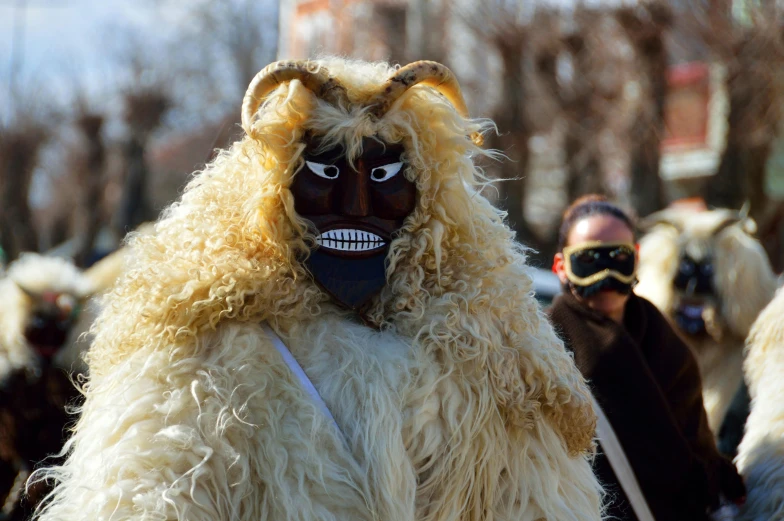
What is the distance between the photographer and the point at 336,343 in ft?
7.80

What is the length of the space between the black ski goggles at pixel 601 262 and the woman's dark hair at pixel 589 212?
164 mm

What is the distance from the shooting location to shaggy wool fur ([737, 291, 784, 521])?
3.20 m

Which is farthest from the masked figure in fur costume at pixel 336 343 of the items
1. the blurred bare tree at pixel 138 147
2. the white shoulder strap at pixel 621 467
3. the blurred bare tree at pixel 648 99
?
the blurred bare tree at pixel 138 147

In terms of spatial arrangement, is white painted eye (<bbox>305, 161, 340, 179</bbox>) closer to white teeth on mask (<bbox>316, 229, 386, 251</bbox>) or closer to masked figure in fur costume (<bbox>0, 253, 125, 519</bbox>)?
white teeth on mask (<bbox>316, 229, 386, 251</bbox>)

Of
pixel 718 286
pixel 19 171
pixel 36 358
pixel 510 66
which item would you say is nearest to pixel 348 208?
pixel 36 358

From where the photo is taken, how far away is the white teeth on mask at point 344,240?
2424mm

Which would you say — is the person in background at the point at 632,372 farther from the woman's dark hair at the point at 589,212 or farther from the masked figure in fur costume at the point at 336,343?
the masked figure in fur costume at the point at 336,343

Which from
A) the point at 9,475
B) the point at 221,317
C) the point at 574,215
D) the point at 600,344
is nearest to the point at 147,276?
the point at 221,317

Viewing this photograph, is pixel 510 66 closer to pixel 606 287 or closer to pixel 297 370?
pixel 606 287

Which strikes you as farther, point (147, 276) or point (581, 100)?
point (581, 100)

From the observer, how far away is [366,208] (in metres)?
2.42

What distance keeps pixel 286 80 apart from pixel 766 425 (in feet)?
7.39

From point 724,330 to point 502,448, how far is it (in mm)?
3041

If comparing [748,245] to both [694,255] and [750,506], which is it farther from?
[750,506]
